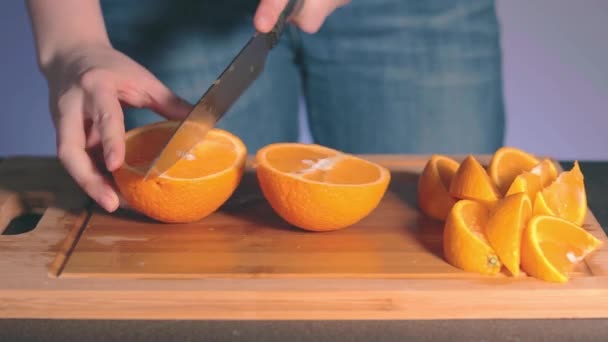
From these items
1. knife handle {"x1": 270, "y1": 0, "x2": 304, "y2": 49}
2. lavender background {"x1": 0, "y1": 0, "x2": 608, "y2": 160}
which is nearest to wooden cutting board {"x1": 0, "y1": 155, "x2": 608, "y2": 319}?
knife handle {"x1": 270, "y1": 0, "x2": 304, "y2": 49}

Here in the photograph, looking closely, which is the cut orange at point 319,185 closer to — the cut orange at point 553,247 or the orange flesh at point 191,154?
the orange flesh at point 191,154

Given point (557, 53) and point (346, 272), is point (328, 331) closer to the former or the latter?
point (346, 272)

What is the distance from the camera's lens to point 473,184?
4.27 feet

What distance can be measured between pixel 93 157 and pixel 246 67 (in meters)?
0.31

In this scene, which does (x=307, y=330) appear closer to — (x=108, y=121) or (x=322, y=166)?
(x=322, y=166)

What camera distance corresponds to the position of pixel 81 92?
1376 millimetres

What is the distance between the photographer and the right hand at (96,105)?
1328 mm

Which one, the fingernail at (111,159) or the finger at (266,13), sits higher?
the finger at (266,13)

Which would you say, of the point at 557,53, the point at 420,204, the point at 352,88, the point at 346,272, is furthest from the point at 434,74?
the point at 557,53

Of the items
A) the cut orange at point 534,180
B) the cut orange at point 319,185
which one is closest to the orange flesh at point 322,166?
the cut orange at point 319,185

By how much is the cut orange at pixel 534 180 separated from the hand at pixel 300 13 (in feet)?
1.41

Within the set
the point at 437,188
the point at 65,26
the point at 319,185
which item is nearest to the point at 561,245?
the point at 437,188

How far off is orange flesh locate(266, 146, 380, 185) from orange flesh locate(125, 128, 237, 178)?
3.0 inches

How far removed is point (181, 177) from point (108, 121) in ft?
0.47
